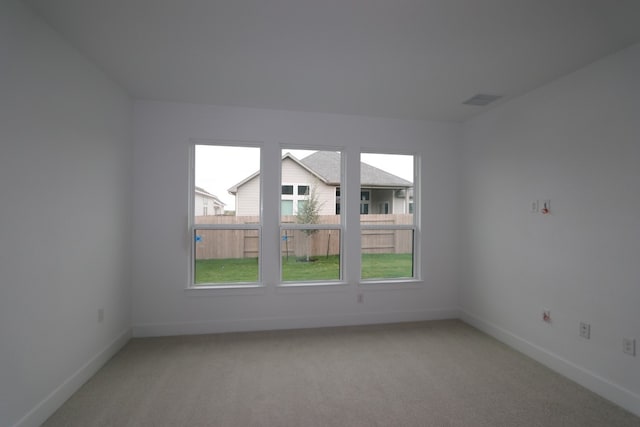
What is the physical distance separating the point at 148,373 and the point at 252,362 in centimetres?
89

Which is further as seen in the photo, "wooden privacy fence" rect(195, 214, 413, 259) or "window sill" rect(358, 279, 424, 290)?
"window sill" rect(358, 279, 424, 290)

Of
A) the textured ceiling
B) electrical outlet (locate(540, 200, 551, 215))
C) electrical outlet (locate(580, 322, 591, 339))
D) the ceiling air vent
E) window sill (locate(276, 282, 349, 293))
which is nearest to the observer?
the textured ceiling

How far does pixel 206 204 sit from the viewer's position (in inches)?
152

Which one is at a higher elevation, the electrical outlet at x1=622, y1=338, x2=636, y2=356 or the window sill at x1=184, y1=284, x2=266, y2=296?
the window sill at x1=184, y1=284, x2=266, y2=296

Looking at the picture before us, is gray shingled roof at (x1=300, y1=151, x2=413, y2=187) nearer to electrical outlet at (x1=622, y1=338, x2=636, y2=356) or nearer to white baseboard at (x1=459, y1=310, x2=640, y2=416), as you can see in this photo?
white baseboard at (x1=459, y1=310, x2=640, y2=416)

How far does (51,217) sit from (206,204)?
170 cm

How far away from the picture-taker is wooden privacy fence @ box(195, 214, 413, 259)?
384 cm

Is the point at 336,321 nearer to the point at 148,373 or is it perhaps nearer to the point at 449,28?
the point at 148,373

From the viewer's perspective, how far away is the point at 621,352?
7.98 ft

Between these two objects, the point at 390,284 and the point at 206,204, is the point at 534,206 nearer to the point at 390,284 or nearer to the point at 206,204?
the point at 390,284

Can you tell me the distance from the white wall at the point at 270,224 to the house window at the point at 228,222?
0.14m

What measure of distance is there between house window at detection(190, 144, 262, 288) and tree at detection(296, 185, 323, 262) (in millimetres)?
539

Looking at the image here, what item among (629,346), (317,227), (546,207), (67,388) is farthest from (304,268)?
(629,346)

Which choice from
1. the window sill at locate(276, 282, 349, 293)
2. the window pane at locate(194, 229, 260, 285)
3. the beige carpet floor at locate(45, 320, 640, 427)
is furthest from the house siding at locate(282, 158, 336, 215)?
the beige carpet floor at locate(45, 320, 640, 427)
